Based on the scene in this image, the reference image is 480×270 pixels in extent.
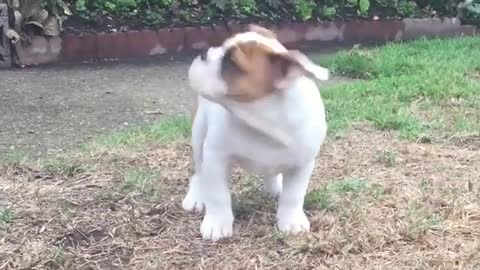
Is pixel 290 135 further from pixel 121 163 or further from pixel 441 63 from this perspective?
pixel 441 63

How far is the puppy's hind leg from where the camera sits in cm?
283

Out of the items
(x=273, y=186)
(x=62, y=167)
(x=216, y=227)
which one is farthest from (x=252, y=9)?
(x=216, y=227)

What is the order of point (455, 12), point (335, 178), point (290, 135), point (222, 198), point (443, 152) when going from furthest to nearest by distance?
point (455, 12) < point (443, 152) < point (335, 178) < point (222, 198) < point (290, 135)

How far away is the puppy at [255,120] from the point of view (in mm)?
2434

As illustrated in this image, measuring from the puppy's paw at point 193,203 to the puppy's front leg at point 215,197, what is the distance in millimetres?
152

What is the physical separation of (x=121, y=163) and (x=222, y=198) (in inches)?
38.2

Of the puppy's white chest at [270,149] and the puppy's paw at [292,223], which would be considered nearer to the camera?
the puppy's white chest at [270,149]

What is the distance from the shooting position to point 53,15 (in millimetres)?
6250

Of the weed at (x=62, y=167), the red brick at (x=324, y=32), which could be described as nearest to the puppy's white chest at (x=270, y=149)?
the weed at (x=62, y=167)

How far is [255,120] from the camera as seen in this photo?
2508 mm

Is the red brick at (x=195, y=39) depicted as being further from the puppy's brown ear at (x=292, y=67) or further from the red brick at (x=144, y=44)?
the puppy's brown ear at (x=292, y=67)

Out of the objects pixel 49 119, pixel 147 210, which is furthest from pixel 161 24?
pixel 147 210

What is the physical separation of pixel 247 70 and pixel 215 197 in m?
0.50

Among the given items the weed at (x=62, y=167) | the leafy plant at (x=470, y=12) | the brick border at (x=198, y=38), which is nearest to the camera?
the weed at (x=62, y=167)
